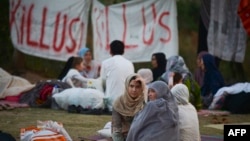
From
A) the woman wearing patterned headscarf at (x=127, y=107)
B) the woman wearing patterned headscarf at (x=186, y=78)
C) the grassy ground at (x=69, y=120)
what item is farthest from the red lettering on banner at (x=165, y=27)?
the woman wearing patterned headscarf at (x=127, y=107)

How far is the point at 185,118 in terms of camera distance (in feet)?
20.2

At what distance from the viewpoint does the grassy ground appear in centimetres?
807

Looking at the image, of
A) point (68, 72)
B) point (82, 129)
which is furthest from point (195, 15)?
point (82, 129)

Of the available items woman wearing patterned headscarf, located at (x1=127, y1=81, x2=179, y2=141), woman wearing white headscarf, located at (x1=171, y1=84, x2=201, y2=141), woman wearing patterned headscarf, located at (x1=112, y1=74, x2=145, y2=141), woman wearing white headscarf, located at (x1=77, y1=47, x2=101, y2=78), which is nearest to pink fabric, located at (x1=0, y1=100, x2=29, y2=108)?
woman wearing white headscarf, located at (x1=77, y1=47, x2=101, y2=78)

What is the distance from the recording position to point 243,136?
5.66 m

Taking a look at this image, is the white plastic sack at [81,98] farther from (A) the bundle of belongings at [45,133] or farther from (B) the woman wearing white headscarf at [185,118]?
(B) the woman wearing white headscarf at [185,118]

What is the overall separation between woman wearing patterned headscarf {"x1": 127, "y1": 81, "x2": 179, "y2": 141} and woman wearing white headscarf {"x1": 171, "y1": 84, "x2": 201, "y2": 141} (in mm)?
218

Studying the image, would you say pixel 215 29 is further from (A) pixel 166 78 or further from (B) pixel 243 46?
(A) pixel 166 78

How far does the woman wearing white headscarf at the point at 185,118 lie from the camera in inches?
242

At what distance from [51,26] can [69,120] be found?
459 cm

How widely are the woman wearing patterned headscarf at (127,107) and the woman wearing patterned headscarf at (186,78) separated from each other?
116 inches

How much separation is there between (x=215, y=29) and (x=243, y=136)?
694cm

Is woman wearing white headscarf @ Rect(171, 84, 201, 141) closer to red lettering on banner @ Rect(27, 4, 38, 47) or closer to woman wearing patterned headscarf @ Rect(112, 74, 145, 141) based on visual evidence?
woman wearing patterned headscarf @ Rect(112, 74, 145, 141)

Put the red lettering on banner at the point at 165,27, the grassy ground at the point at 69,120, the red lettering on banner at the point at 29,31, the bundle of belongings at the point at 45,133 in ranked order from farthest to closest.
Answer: the red lettering on banner at the point at 29,31 → the red lettering on banner at the point at 165,27 → the grassy ground at the point at 69,120 → the bundle of belongings at the point at 45,133
